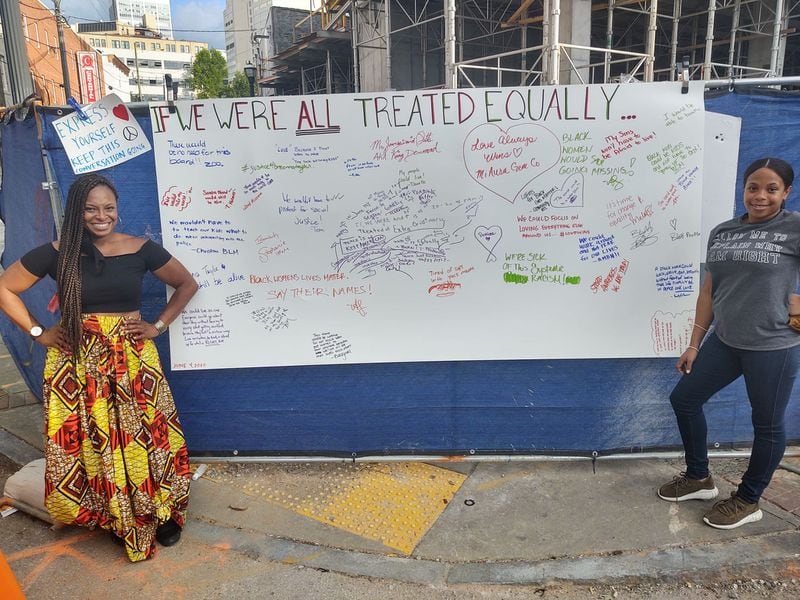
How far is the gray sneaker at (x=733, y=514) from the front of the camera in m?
2.98

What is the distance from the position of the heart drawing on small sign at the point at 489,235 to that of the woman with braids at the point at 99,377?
177cm

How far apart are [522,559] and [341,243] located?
1920 mm

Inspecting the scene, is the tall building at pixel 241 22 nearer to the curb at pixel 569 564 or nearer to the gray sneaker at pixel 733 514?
the curb at pixel 569 564

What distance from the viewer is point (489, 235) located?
10.9ft

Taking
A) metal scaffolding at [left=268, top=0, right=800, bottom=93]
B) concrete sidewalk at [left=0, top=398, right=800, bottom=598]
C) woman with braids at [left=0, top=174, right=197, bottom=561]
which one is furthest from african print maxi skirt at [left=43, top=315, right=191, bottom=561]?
metal scaffolding at [left=268, top=0, right=800, bottom=93]

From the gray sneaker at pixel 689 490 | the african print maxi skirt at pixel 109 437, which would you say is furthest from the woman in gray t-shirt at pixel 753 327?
the african print maxi skirt at pixel 109 437

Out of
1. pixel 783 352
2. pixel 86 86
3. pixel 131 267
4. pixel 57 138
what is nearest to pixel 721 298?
pixel 783 352

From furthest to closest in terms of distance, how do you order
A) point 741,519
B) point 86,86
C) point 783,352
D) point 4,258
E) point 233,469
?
1. point 86,86
2. point 4,258
3. point 233,469
4. point 741,519
5. point 783,352

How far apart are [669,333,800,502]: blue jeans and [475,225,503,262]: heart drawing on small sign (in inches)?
48.1

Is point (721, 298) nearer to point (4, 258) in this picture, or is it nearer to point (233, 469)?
point (233, 469)

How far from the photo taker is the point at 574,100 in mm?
3158

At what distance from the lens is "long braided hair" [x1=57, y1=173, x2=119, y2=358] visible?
269 cm

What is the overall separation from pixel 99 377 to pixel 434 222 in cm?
190

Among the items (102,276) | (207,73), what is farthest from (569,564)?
(207,73)
